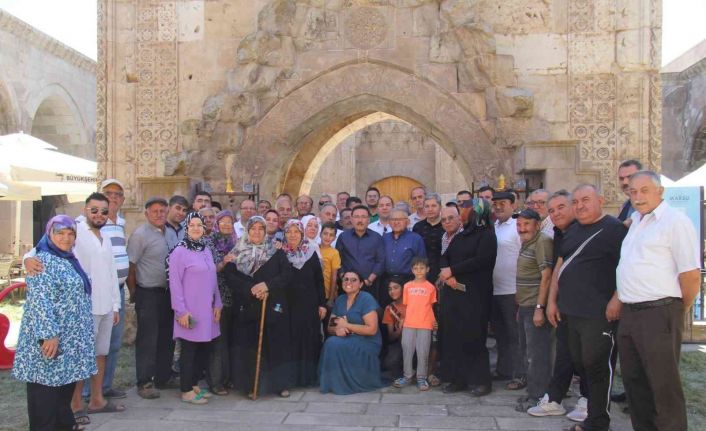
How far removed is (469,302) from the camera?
5.50m

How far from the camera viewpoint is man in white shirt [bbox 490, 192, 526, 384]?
227 inches

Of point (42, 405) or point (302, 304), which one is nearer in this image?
point (42, 405)

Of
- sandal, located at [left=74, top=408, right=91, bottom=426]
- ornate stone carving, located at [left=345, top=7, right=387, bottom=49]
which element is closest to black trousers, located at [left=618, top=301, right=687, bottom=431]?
sandal, located at [left=74, top=408, right=91, bottom=426]

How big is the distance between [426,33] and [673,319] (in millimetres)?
5488

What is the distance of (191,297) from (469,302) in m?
2.31

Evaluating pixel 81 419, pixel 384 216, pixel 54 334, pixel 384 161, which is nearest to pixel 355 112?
pixel 384 216

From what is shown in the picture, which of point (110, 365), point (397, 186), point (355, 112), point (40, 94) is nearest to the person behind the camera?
point (110, 365)

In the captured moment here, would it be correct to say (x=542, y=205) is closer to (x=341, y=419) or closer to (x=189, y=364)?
(x=341, y=419)

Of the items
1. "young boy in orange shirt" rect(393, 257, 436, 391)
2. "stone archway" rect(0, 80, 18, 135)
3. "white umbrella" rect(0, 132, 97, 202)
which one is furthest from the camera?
"stone archway" rect(0, 80, 18, 135)

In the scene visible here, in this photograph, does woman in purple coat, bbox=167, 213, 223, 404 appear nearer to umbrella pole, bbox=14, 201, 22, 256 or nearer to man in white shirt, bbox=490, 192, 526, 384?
man in white shirt, bbox=490, 192, 526, 384

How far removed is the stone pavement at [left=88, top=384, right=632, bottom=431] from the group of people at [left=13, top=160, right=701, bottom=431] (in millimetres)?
132

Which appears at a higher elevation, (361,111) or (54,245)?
(361,111)

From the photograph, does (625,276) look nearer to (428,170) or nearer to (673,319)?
(673,319)

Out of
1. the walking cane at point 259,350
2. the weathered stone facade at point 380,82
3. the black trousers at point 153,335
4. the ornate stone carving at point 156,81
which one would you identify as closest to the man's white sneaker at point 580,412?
the walking cane at point 259,350
